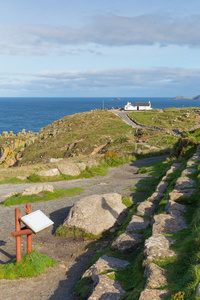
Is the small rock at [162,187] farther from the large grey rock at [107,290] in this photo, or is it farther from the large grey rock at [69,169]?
the large grey rock at [69,169]

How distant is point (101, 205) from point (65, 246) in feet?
10.8

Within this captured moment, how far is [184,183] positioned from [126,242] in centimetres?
565

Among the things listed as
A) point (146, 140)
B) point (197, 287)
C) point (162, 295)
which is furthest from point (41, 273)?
point (146, 140)

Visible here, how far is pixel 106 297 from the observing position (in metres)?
7.34

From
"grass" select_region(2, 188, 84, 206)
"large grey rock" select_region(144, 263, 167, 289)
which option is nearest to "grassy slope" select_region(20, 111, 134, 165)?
"grass" select_region(2, 188, 84, 206)

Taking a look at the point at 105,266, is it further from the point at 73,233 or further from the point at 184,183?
the point at 184,183

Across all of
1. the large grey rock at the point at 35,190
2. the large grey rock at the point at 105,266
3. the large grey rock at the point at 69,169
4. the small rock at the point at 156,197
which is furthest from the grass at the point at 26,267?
the large grey rock at the point at 69,169

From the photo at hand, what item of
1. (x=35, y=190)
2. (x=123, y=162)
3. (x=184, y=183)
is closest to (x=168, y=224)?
(x=184, y=183)

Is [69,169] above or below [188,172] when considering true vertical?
below

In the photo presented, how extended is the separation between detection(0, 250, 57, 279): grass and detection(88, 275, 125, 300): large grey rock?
3557mm

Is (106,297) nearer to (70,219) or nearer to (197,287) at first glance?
(197,287)

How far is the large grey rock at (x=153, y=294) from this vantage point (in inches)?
246

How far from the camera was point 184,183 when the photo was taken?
1488 cm

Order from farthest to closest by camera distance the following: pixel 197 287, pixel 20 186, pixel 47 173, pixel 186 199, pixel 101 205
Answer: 1. pixel 47 173
2. pixel 20 186
3. pixel 101 205
4. pixel 186 199
5. pixel 197 287
